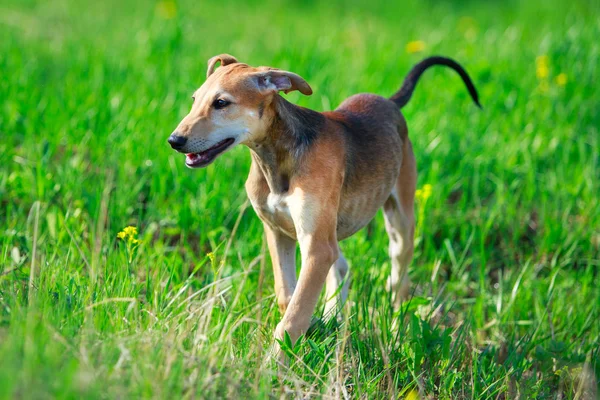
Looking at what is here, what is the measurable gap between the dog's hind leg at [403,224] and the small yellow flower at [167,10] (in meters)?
4.78

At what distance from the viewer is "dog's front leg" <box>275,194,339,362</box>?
407 centimetres

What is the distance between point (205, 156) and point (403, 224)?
186 centimetres

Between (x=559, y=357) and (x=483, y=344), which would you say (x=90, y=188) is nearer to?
(x=483, y=344)

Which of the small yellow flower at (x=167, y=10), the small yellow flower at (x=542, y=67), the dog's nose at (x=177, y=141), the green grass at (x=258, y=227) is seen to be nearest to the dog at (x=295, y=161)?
the dog's nose at (x=177, y=141)

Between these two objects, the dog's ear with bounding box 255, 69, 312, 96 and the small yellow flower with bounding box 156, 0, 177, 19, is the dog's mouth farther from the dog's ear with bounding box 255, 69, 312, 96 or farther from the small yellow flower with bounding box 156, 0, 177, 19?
the small yellow flower with bounding box 156, 0, 177, 19

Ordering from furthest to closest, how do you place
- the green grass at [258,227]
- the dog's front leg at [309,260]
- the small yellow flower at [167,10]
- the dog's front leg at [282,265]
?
the small yellow flower at [167,10] < the dog's front leg at [282,265] < the dog's front leg at [309,260] < the green grass at [258,227]

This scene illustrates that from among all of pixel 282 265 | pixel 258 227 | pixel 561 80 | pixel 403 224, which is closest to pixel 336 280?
pixel 282 265

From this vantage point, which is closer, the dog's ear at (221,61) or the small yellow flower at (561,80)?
the dog's ear at (221,61)

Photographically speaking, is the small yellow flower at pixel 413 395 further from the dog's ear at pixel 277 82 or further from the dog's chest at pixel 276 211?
the dog's ear at pixel 277 82

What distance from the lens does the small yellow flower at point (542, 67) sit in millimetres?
7934

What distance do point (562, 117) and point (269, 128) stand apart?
4.20 m

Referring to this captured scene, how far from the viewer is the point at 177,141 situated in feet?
12.6

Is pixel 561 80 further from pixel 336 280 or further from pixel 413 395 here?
pixel 413 395

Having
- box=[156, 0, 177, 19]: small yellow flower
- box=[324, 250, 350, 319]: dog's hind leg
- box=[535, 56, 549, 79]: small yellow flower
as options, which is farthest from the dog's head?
box=[156, 0, 177, 19]: small yellow flower
